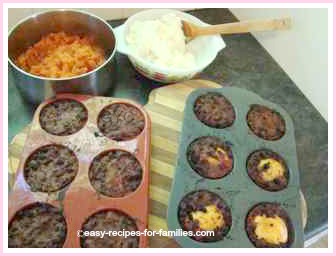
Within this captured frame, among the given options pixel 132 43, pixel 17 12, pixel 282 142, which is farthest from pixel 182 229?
pixel 17 12

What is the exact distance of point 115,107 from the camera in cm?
130

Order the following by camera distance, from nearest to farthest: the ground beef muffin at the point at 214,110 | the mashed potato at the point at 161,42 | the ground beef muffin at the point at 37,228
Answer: the ground beef muffin at the point at 37,228 < the ground beef muffin at the point at 214,110 < the mashed potato at the point at 161,42

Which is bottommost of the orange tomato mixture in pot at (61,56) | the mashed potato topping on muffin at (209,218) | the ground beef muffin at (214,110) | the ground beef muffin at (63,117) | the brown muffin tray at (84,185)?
the mashed potato topping on muffin at (209,218)

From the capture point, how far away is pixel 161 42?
144cm

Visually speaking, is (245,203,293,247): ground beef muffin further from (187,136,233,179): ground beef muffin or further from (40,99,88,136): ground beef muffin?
(40,99,88,136): ground beef muffin

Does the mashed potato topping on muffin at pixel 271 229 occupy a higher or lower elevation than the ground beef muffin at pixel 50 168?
lower

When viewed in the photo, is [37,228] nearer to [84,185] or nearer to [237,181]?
[84,185]

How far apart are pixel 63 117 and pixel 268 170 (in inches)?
23.8

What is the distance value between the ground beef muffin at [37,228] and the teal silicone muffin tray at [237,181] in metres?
0.28

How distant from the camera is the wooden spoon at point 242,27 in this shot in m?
1.44

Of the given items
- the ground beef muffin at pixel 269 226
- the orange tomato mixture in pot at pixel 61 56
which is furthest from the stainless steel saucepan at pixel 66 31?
the ground beef muffin at pixel 269 226

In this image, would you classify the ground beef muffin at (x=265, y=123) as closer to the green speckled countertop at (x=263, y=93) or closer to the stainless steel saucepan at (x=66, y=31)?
the green speckled countertop at (x=263, y=93)

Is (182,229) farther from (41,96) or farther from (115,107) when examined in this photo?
(41,96)

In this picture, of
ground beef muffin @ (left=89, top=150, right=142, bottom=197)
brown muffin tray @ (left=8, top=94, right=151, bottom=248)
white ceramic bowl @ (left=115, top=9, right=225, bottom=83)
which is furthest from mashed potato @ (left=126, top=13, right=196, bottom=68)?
ground beef muffin @ (left=89, top=150, right=142, bottom=197)
